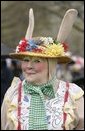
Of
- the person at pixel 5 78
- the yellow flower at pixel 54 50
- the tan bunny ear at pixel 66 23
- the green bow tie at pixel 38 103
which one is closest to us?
the green bow tie at pixel 38 103

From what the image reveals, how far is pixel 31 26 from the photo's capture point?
646 centimetres

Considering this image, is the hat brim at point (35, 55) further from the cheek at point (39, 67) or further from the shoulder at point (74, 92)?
the shoulder at point (74, 92)

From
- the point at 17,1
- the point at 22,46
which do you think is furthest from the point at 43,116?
the point at 17,1

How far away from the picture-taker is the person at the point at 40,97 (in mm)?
6227

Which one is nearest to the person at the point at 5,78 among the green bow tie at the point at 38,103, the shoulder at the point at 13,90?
the shoulder at the point at 13,90

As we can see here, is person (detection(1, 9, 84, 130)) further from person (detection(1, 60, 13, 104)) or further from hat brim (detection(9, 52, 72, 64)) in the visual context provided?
person (detection(1, 60, 13, 104))

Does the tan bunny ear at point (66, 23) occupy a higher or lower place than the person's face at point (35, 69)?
higher

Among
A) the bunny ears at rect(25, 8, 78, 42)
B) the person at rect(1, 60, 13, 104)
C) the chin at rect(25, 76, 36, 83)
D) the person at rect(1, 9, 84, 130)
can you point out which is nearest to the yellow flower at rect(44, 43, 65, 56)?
the person at rect(1, 9, 84, 130)

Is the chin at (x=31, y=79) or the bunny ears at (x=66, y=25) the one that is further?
the bunny ears at (x=66, y=25)

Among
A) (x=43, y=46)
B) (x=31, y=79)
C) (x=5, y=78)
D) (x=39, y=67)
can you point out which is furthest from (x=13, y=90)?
(x=5, y=78)

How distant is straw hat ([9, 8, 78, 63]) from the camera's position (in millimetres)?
6293

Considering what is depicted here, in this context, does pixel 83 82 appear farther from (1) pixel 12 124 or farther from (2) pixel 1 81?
(1) pixel 12 124

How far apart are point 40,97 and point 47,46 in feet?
1.57

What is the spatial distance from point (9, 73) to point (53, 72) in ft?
12.3
